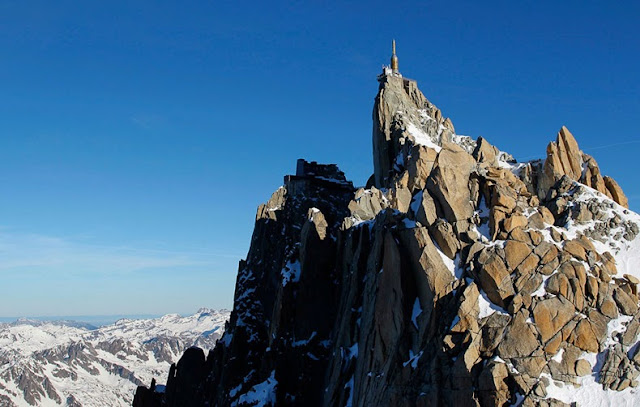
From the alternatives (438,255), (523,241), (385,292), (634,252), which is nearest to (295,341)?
(385,292)

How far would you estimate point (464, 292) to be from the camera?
6038 centimetres

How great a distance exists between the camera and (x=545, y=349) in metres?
57.0

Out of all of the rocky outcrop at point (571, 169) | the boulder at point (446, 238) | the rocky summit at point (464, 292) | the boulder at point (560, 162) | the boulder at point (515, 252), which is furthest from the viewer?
the rocky outcrop at point (571, 169)

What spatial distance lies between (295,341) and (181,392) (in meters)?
43.3

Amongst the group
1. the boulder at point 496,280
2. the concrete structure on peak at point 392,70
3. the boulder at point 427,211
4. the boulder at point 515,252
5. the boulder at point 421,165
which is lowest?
the boulder at point 496,280

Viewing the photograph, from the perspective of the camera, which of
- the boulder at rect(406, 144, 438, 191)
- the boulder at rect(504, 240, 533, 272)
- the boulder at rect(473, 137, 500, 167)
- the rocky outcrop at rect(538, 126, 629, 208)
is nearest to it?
the boulder at rect(504, 240, 533, 272)

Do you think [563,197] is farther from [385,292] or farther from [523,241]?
[385,292]

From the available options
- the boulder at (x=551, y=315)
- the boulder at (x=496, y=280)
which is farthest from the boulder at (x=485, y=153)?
the boulder at (x=551, y=315)

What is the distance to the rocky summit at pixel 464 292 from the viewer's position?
56344 millimetres

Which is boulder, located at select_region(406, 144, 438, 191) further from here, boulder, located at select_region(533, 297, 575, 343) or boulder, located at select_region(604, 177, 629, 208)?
boulder, located at select_region(533, 297, 575, 343)

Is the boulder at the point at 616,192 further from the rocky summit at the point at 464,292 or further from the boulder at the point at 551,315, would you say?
the boulder at the point at 551,315

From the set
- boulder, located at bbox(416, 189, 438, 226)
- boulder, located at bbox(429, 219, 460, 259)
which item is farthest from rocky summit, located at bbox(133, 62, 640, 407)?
boulder, located at bbox(416, 189, 438, 226)

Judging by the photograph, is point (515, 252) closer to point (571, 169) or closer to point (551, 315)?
point (551, 315)

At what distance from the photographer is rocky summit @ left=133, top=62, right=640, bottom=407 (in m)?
56.3
